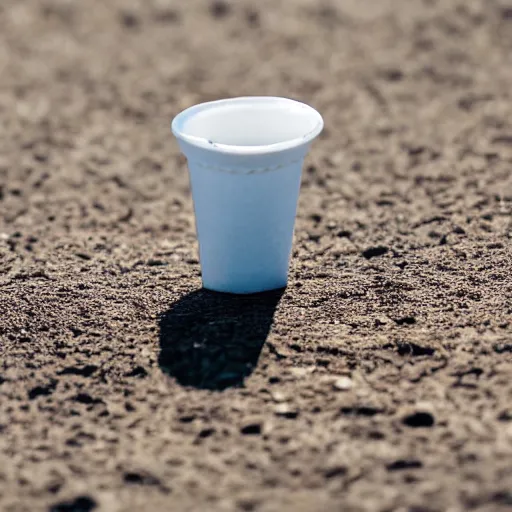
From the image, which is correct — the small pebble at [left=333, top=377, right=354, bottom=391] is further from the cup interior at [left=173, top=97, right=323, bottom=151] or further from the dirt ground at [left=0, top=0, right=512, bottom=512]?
the cup interior at [left=173, top=97, right=323, bottom=151]

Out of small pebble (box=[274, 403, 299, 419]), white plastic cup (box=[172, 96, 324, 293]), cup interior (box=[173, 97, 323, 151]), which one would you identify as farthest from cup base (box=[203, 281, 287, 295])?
small pebble (box=[274, 403, 299, 419])

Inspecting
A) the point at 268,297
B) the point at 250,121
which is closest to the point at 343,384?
the point at 268,297

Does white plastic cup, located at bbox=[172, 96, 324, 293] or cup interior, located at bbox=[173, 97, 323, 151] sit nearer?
white plastic cup, located at bbox=[172, 96, 324, 293]

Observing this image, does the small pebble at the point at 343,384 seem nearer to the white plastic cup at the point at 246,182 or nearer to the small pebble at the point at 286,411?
the small pebble at the point at 286,411

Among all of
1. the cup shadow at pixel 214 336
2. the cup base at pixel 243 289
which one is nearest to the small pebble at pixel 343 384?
the cup shadow at pixel 214 336

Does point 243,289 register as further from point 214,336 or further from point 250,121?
point 250,121

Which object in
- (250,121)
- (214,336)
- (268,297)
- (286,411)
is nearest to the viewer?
(286,411)
